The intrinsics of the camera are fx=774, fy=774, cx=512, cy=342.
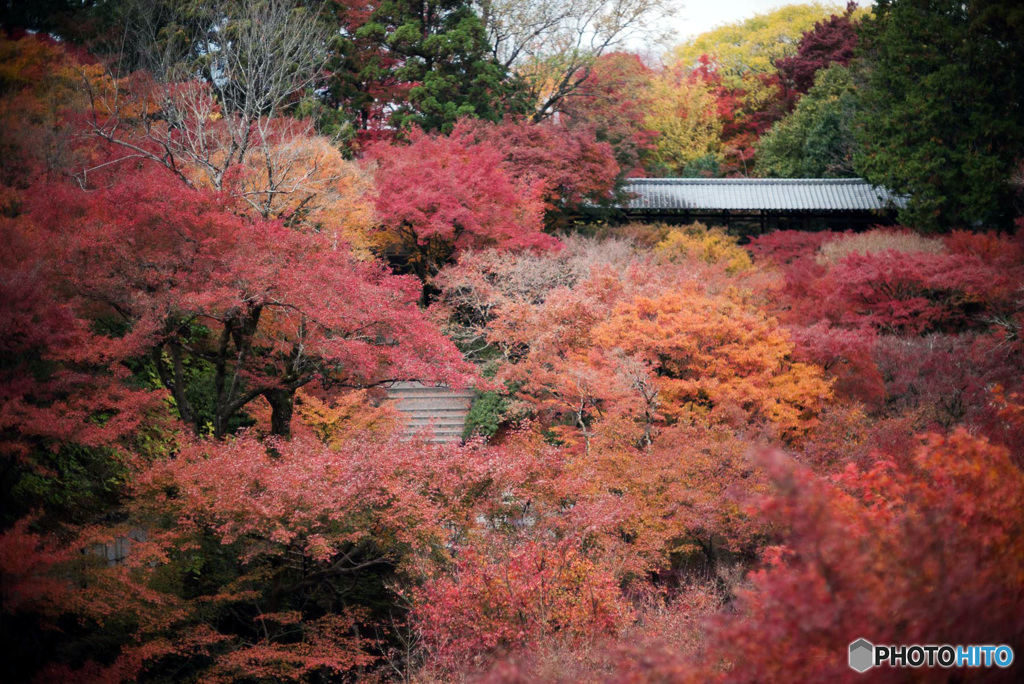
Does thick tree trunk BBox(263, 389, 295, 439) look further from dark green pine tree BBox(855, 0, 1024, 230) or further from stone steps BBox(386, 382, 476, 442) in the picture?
dark green pine tree BBox(855, 0, 1024, 230)

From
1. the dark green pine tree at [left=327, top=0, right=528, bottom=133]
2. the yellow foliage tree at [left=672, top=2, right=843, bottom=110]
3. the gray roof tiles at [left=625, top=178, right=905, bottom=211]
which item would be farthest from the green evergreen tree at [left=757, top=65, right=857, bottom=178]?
the dark green pine tree at [left=327, top=0, right=528, bottom=133]

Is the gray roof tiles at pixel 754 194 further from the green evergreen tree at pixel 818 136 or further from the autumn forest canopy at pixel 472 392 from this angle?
the autumn forest canopy at pixel 472 392

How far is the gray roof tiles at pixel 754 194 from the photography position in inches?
933

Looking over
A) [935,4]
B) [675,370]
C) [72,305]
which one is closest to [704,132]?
[935,4]

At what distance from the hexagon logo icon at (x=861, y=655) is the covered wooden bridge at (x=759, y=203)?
20.9 metres

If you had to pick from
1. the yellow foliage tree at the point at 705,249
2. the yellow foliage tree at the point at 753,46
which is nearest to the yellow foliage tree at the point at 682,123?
the yellow foliage tree at the point at 753,46

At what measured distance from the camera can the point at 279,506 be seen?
8.65m

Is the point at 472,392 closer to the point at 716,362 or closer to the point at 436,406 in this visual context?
the point at 436,406

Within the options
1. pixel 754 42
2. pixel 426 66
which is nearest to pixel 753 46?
pixel 754 42

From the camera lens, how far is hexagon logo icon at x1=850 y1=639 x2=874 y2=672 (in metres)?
3.84

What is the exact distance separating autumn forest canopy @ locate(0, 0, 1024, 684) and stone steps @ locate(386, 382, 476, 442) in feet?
1.79

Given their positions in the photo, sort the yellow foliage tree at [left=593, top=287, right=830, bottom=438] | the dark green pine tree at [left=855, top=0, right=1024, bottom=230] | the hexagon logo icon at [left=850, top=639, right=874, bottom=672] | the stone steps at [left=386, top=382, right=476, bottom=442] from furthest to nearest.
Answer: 1. the dark green pine tree at [left=855, top=0, right=1024, bottom=230]
2. the stone steps at [left=386, top=382, right=476, bottom=442]
3. the yellow foliage tree at [left=593, top=287, right=830, bottom=438]
4. the hexagon logo icon at [left=850, top=639, right=874, bottom=672]

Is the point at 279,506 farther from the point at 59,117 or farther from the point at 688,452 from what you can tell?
the point at 59,117

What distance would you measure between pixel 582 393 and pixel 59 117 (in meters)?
12.5
